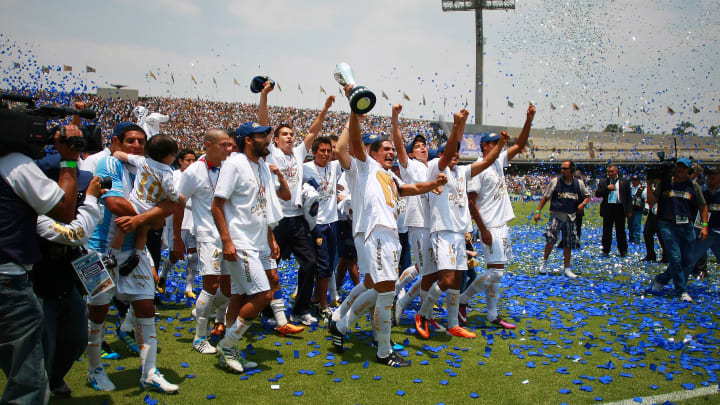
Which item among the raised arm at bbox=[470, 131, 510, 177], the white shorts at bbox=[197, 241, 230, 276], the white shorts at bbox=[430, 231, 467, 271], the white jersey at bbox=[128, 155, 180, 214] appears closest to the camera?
the white jersey at bbox=[128, 155, 180, 214]

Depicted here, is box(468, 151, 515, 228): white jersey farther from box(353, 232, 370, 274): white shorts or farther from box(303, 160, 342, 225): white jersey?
box(353, 232, 370, 274): white shorts

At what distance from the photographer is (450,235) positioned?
17.9 feet

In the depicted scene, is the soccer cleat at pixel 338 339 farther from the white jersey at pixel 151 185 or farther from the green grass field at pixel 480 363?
the white jersey at pixel 151 185

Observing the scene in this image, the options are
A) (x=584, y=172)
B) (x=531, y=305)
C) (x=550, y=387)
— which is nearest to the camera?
(x=550, y=387)

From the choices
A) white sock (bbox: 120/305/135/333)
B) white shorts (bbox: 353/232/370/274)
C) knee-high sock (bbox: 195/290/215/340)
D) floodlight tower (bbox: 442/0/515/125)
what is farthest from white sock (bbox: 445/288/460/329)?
floodlight tower (bbox: 442/0/515/125)

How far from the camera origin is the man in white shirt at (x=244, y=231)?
14.2 ft

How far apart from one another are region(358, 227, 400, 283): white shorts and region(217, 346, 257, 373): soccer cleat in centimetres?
147

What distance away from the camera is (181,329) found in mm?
5793

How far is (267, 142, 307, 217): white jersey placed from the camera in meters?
5.98

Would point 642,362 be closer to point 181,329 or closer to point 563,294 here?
point 563,294

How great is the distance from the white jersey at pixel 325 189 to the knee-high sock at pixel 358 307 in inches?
67.1

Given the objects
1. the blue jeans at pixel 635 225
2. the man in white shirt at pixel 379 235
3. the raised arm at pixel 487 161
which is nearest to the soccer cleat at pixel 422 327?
the man in white shirt at pixel 379 235

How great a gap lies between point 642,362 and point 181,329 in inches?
203

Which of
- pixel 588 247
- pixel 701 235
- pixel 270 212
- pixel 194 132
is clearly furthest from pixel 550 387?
pixel 194 132
